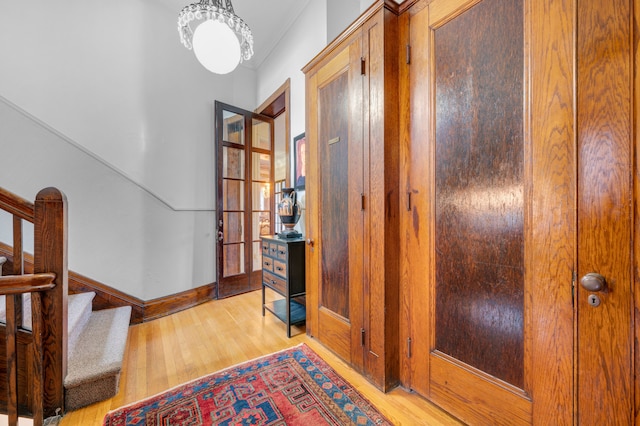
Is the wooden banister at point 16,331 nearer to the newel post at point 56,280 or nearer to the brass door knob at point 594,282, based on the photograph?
the newel post at point 56,280

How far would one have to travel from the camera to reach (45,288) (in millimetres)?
1330

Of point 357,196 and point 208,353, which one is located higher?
point 357,196

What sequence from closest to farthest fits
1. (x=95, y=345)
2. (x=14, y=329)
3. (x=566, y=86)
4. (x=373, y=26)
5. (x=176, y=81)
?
(x=566, y=86)
(x=14, y=329)
(x=373, y=26)
(x=95, y=345)
(x=176, y=81)

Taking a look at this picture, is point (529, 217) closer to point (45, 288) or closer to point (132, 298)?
point (45, 288)

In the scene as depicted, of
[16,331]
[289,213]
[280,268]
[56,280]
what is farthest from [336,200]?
[16,331]

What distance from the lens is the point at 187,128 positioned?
10.3 feet

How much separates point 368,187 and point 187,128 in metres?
2.58

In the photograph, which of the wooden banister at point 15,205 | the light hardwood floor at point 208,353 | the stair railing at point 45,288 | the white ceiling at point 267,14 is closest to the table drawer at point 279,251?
the light hardwood floor at point 208,353

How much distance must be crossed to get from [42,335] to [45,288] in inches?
10.8

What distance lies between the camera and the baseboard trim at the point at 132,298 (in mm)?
2197

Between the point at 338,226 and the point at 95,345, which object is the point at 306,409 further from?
the point at 95,345

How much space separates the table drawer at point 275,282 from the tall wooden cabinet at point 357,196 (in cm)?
27

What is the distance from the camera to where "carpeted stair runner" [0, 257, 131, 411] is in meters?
1.52

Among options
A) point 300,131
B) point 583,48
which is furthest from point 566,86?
point 300,131
